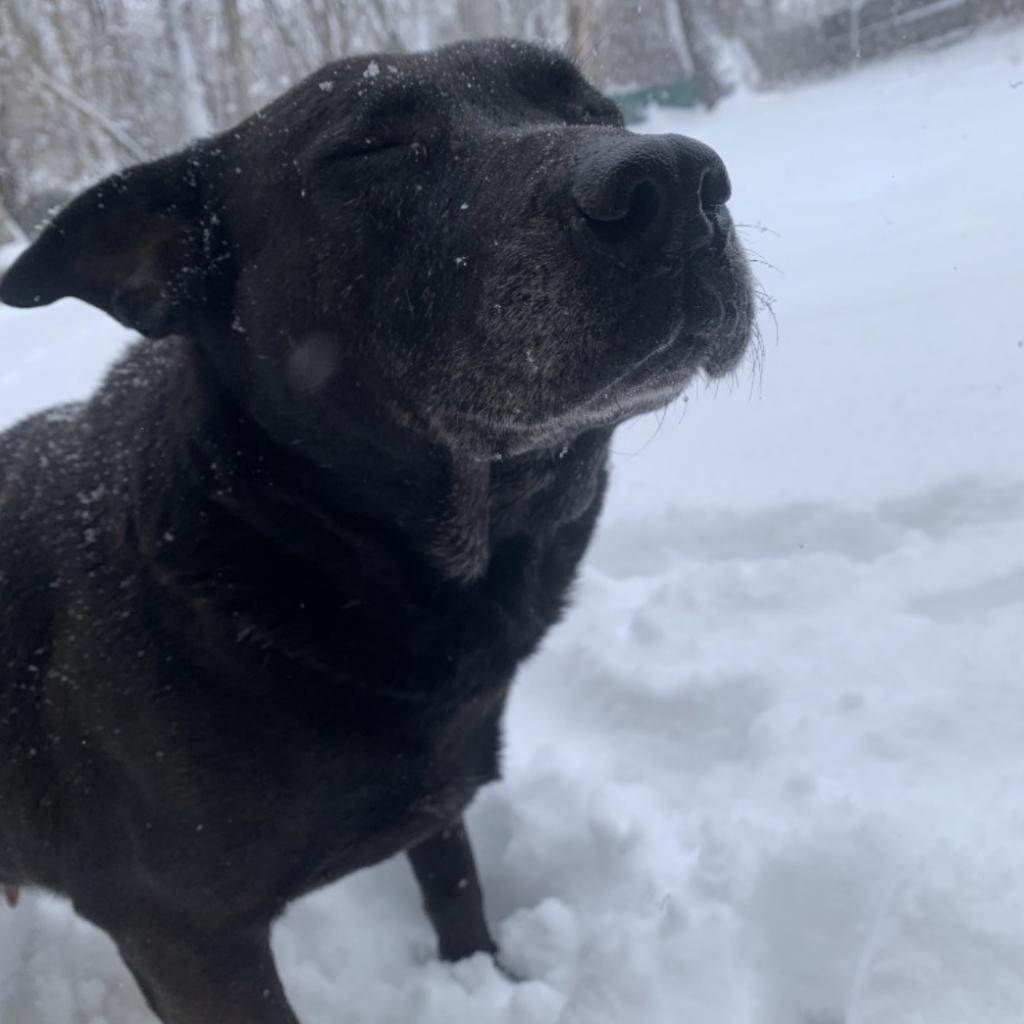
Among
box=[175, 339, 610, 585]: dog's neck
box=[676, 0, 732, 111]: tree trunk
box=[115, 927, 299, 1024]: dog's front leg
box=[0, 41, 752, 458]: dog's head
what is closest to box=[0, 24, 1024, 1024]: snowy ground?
box=[115, 927, 299, 1024]: dog's front leg

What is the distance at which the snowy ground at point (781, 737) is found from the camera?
1.88m

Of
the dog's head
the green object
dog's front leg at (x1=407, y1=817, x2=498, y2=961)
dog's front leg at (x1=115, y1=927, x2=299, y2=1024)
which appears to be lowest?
the green object

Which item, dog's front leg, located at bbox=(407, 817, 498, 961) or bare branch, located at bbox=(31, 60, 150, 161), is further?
bare branch, located at bbox=(31, 60, 150, 161)

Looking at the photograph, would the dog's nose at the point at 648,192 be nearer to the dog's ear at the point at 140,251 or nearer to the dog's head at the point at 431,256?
the dog's head at the point at 431,256

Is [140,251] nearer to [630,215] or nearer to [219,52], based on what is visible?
[630,215]

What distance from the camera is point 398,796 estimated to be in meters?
1.77

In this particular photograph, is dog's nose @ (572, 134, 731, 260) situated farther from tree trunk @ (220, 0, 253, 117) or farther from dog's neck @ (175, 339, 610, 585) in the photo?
tree trunk @ (220, 0, 253, 117)

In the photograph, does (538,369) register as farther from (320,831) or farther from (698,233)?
(320,831)

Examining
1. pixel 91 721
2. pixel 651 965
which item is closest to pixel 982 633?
pixel 651 965

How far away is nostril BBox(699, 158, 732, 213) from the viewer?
4.40 ft

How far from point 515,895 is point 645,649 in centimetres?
75

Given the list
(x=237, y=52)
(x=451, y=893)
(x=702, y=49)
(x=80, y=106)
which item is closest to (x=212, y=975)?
(x=451, y=893)

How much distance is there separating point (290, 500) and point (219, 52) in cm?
1466

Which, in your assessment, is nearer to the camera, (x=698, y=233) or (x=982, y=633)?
(x=698, y=233)
